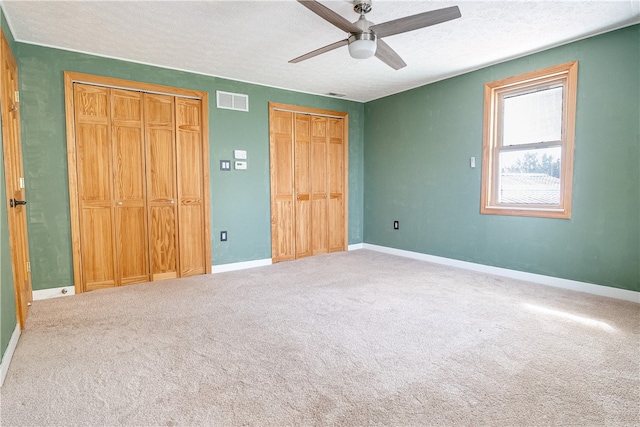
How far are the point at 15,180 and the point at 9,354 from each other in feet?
4.64

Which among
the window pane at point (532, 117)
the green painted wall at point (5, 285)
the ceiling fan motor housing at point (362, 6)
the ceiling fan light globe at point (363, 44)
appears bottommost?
the green painted wall at point (5, 285)

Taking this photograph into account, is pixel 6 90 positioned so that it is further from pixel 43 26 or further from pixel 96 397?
pixel 96 397

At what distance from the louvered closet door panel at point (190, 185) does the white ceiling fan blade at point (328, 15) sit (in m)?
2.44

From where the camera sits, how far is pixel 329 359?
210 cm

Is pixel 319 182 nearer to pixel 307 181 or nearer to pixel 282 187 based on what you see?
pixel 307 181

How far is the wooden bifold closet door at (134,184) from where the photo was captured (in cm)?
353

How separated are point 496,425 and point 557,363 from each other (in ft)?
2.70

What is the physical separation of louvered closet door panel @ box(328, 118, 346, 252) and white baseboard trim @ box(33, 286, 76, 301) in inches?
137

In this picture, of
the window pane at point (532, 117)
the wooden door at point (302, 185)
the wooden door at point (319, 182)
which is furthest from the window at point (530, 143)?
the wooden door at point (302, 185)

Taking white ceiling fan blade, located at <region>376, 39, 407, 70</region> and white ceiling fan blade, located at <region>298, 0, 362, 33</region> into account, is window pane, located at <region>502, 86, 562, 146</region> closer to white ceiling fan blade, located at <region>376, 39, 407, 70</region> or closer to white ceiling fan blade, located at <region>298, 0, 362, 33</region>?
white ceiling fan blade, located at <region>376, 39, 407, 70</region>

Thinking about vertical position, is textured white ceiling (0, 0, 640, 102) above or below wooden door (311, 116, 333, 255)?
above

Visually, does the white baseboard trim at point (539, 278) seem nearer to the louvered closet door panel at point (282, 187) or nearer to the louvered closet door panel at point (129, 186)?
the louvered closet door panel at point (282, 187)

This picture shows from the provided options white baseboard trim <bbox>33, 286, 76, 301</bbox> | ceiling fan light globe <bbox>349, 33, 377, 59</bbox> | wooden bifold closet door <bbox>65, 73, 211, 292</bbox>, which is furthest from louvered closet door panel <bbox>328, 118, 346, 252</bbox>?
white baseboard trim <bbox>33, 286, 76, 301</bbox>

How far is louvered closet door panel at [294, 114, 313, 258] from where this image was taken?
513 centimetres
